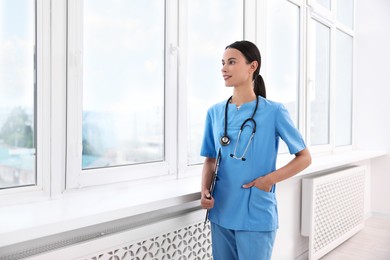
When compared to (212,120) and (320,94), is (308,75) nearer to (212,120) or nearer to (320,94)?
(320,94)

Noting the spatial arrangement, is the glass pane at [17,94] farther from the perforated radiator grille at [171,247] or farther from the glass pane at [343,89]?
the glass pane at [343,89]

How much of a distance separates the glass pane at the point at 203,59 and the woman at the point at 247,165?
0.56 m

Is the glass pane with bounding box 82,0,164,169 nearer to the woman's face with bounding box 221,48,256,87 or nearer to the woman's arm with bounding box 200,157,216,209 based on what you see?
the woman's arm with bounding box 200,157,216,209

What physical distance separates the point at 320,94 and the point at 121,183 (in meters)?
2.55

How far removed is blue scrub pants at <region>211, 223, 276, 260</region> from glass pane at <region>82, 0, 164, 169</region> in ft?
1.94

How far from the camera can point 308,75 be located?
3.21m

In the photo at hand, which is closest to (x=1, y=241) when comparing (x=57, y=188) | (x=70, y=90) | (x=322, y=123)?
(x=57, y=188)

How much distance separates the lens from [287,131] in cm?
147

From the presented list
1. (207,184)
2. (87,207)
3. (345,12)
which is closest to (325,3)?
(345,12)

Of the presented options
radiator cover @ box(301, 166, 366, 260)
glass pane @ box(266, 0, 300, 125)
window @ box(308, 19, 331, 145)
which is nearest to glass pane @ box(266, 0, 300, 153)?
glass pane @ box(266, 0, 300, 125)

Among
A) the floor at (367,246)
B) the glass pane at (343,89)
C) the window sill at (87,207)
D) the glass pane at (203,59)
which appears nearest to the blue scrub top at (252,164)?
the window sill at (87,207)

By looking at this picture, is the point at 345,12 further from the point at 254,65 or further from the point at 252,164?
the point at 252,164

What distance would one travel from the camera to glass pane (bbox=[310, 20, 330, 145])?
11.3 ft

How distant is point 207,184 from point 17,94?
2.82ft
